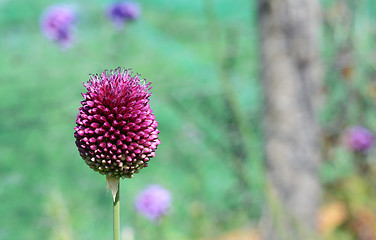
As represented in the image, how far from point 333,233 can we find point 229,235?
2.86 feet

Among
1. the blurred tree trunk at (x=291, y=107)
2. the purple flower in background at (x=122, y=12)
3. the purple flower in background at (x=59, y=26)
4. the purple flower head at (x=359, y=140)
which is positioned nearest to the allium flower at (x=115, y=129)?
the purple flower in background at (x=122, y=12)

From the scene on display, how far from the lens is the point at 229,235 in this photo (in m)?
3.50

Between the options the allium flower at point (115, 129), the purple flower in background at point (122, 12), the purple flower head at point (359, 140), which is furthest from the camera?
the purple flower head at point (359, 140)

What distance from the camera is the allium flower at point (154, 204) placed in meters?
2.05

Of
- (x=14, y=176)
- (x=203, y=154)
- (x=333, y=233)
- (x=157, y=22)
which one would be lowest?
(x=333, y=233)

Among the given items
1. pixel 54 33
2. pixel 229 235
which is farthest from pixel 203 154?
pixel 54 33

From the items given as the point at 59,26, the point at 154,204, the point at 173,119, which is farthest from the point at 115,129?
the point at 173,119

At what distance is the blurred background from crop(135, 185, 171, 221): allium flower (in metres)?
0.08

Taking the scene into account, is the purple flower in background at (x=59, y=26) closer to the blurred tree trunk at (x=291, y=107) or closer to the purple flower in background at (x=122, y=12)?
the purple flower in background at (x=122, y=12)

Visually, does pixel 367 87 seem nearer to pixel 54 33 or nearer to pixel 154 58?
pixel 154 58

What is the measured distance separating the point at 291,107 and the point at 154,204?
110cm

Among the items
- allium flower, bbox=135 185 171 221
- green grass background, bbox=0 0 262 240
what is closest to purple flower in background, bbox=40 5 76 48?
green grass background, bbox=0 0 262 240

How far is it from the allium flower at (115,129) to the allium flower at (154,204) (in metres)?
1.30

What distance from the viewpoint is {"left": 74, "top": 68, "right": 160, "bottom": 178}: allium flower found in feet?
2.42
